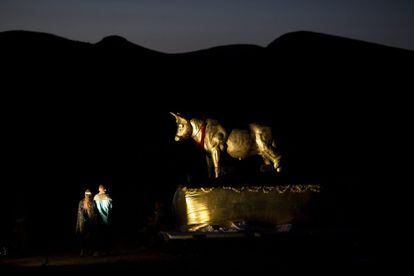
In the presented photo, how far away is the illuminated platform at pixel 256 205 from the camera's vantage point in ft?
45.2

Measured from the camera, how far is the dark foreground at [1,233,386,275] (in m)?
10.8

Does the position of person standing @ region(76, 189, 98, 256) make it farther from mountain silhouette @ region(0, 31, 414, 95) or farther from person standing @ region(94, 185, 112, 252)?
mountain silhouette @ region(0, 31, 414, 95)

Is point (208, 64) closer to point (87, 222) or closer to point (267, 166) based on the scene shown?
point (267, 166)

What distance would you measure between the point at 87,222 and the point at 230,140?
3953 mm

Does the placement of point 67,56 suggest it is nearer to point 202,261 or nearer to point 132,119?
point 132,119

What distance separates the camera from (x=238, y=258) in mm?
12203

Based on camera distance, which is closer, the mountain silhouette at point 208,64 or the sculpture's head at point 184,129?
the sculpture's head at point 184,129

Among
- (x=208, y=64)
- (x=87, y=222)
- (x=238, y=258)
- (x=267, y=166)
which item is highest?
(x=208, y=64)

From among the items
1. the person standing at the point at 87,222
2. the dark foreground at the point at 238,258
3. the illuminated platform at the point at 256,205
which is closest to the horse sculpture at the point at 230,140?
the illuminated platform at the point at 256,205

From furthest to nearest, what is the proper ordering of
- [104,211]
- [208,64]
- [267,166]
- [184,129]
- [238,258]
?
[208,64], [184,129], [267,166], [104,211], [238,258]

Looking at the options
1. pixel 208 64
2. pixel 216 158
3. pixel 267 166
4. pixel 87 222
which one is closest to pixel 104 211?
pixel 87 222

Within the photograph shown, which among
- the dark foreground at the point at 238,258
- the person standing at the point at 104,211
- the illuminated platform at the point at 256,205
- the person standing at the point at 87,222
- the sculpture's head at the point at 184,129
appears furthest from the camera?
the sculpture's head at the point at 184,129

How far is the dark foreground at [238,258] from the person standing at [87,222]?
0.47 m

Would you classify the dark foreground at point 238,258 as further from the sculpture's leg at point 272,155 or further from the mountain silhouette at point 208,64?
the mountain silhouette at point 208,64
